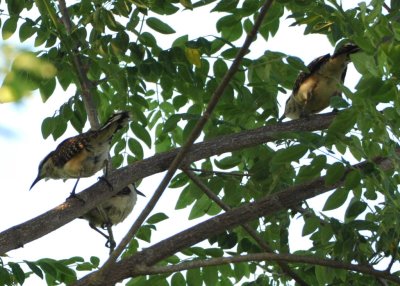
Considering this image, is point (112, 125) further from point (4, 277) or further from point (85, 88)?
point (4, 277)

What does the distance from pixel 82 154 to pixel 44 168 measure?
0.91m

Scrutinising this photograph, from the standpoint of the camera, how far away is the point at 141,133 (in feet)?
17.7

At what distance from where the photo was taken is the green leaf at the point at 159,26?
4.78m

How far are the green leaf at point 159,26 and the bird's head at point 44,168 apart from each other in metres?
2.25

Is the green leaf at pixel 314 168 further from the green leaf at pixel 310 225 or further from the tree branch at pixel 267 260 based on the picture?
the green leaf at pixel 310 225

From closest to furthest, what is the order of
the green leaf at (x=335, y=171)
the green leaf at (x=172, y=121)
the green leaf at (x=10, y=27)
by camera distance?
the green leaf at (x=335, y=171) → the green leaf at (x=172, y=121) → the green leaf at (x=10, y=27)

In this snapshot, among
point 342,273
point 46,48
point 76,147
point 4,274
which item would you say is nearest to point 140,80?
point 46,48

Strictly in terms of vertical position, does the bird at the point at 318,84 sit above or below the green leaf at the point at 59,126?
above

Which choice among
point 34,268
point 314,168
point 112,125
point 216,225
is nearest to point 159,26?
point 112,125

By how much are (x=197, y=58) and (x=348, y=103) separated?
4.17 feet

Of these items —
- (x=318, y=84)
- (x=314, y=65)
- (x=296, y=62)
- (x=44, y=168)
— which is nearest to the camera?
(x=296, y=62)

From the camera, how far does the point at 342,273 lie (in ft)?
13.4

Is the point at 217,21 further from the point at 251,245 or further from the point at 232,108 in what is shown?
the point at 251,245

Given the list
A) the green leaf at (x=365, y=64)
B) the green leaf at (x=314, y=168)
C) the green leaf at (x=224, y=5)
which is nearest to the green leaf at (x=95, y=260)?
the green leaf at (x=224, y=5)
